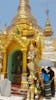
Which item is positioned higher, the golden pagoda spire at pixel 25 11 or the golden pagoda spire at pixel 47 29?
the golden pagoda spire at pixel 25 11

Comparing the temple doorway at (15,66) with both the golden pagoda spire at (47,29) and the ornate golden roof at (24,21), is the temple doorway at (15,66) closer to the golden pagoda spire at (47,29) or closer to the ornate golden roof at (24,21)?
the ornate golden roof at (24,21)

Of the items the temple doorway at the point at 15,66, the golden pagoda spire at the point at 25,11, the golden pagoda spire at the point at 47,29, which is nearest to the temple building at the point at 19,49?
the temple doorway at the point at 15,66

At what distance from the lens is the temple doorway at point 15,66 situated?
1448 cm

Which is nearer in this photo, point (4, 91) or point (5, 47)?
point (4, 91)

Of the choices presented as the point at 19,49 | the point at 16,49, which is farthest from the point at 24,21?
the point at 19,49

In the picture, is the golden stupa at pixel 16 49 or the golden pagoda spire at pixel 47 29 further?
the golden pagoda spire at pixel 47 29

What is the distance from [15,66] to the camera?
591 inches

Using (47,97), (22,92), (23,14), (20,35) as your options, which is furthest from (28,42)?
(23,14)

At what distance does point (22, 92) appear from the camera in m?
11.0

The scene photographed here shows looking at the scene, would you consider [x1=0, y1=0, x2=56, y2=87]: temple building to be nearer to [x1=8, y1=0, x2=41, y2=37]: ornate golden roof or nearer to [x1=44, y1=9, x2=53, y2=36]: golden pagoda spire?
[x1=8, y1=0, x2=41, y2=37]: ornate golden roof

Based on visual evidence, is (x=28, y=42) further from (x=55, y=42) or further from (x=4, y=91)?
(x=4, y=91)

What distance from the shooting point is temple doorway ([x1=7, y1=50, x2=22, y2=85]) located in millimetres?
14484

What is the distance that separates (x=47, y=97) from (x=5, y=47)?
16.5 ft

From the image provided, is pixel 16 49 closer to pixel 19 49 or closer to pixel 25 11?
pixel 19 49
